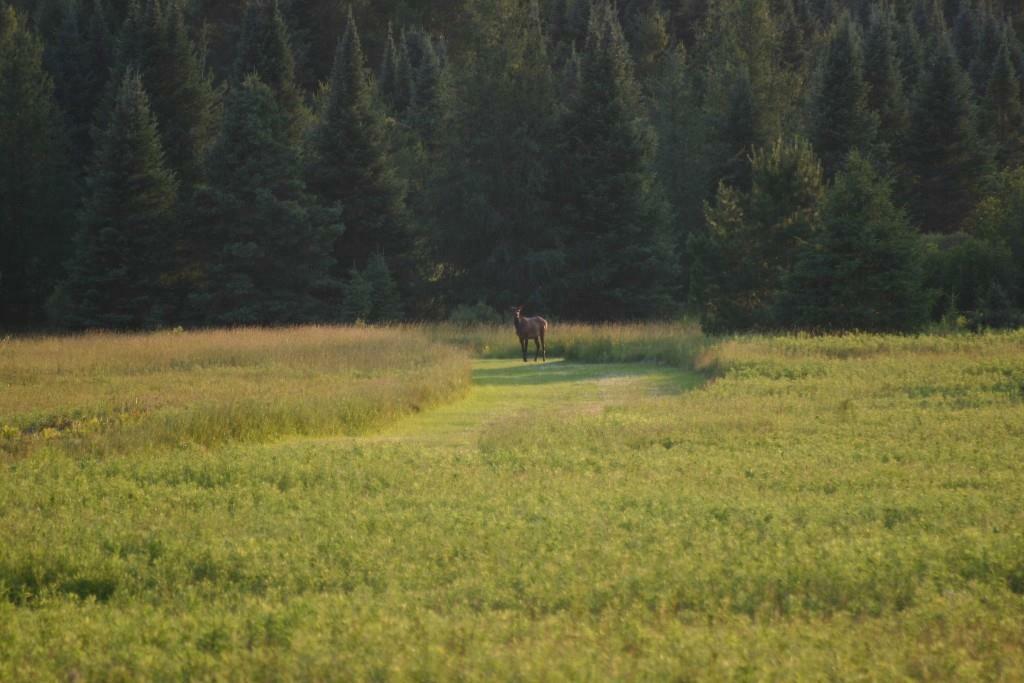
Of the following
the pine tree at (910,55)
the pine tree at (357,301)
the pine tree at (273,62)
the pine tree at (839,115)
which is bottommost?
the pine tree at (357,301)

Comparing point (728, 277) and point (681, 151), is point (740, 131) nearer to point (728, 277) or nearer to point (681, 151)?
point (681, 151)

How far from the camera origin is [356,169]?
54.7 m

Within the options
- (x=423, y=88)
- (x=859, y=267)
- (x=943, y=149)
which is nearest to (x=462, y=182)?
(x=423, y=88)

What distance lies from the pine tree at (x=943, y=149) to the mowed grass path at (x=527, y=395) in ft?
117

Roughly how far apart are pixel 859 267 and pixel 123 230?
2937 cm

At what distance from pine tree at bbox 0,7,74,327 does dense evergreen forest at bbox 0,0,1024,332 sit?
10 centimetres

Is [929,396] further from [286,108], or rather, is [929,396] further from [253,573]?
[286,108]

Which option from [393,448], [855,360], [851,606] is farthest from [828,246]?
[851,606]

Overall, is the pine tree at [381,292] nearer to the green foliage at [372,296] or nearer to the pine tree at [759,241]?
the green foliage at [372,296]

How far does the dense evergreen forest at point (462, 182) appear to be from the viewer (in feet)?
152

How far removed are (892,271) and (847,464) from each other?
2297 cm

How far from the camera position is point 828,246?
3709cm

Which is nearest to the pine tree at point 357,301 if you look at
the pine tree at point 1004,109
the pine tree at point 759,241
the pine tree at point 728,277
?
the pine tree at point 759,241

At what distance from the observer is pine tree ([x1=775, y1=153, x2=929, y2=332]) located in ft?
120
